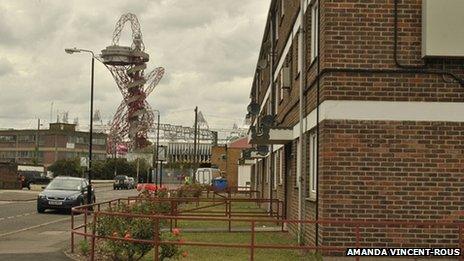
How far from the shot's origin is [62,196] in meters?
27.9

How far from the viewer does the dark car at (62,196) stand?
27.7 m

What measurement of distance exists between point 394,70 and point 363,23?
98 centimetres

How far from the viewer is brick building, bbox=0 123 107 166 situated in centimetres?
13175

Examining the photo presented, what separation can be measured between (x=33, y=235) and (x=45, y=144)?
4675 inches

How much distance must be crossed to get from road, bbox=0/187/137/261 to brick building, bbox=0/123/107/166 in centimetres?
10372

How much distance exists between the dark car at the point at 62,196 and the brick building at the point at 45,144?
99907mm

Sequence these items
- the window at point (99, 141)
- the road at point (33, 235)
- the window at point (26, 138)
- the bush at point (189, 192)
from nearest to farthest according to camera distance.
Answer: the road at point (33, 235) < the bush at point (189, 192) < the window at point (26, 138) < the window at point (99, 141)

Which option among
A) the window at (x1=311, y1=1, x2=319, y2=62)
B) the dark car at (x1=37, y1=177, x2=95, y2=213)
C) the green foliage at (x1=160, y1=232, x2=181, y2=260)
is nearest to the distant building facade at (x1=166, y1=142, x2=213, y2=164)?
the dark car at (x1=37, y1=177, x2=95, y2=213)

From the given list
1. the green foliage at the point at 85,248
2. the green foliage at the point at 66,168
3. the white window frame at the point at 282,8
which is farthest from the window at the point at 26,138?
the green foliage at the point at 85,248

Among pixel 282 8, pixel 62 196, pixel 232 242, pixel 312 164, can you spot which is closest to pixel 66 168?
pixel 62 196

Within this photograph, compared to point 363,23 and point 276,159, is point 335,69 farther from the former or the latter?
point 276,159

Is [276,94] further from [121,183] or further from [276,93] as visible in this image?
[121,183]

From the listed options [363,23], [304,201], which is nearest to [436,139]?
[363,23]

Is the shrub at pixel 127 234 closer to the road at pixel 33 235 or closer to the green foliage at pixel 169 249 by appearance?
the green foliage at pixel 169 249
